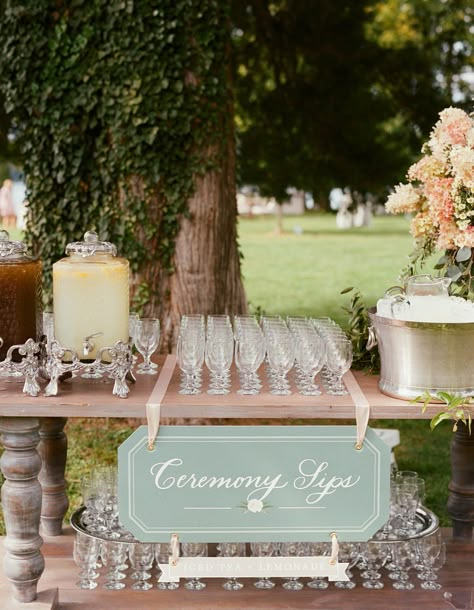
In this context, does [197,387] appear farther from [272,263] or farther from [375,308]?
[272,263]

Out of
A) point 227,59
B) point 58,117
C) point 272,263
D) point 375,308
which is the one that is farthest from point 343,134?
point 272,263

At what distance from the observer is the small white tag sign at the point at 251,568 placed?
2.45 m

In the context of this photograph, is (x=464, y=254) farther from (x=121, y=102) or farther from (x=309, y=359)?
(x=121, y=102)

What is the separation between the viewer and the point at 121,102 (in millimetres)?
4988

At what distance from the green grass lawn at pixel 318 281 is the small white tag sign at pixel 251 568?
1.25 m

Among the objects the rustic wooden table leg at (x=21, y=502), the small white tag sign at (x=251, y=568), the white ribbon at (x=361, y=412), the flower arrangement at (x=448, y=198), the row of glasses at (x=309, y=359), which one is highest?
the flower arrangement at (x=448, y=198)

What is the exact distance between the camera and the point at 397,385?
245 centimetres

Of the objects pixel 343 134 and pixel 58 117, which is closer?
pixel 58 117

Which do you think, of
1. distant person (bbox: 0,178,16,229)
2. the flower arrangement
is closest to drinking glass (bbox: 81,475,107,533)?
the flower arrangement

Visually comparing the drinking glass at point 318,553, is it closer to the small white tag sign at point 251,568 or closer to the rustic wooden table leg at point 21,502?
the small white tag sign at point 251,568

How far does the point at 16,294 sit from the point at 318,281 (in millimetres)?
10536

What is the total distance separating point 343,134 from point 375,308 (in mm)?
5555

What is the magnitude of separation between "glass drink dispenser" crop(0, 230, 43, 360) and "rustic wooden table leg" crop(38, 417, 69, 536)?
0.68m

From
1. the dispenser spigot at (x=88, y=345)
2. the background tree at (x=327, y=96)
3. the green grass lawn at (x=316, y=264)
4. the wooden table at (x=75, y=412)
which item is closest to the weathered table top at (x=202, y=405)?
the wooden table at (x=75, y=412)
